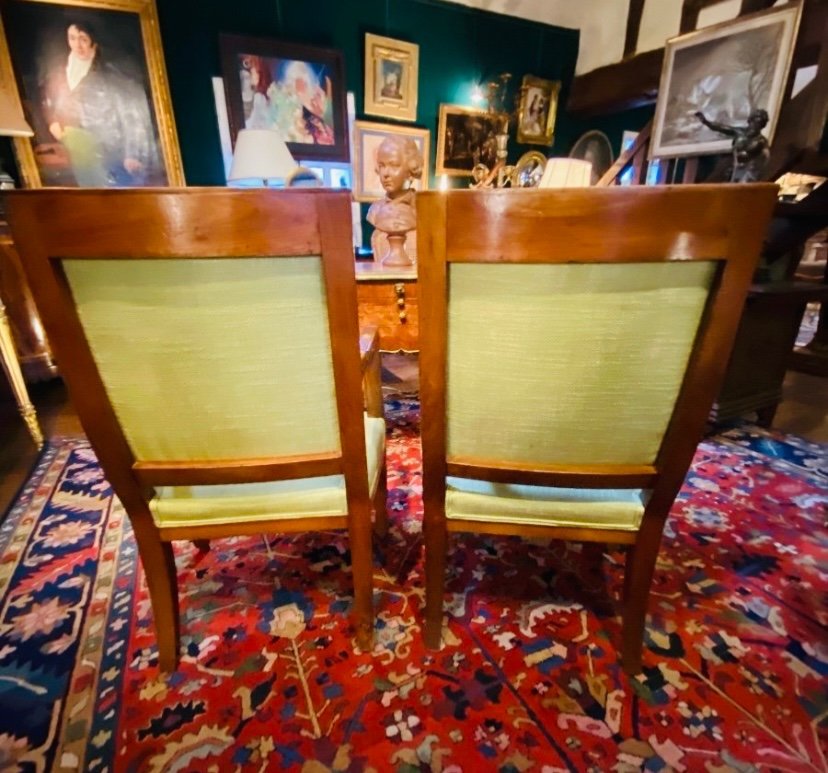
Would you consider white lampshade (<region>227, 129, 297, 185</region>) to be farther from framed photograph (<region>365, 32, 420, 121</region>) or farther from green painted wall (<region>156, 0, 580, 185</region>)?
framed photograph (<region>365, 32, 420, 121</region>)

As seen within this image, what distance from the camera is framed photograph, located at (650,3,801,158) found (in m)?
2.75

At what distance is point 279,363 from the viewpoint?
0.75 metres

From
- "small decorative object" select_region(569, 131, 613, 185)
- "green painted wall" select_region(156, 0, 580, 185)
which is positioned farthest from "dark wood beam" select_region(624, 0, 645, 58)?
"small decorative object" select_region(569, 131, 613, 185)

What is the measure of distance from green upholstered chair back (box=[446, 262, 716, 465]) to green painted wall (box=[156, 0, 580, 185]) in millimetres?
3144

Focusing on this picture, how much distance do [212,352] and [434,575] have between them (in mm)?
683

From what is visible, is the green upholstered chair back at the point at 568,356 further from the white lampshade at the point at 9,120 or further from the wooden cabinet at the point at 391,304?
the white lampshade at the point at 9,120

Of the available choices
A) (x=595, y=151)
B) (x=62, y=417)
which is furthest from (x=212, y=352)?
(x=595, y=151)

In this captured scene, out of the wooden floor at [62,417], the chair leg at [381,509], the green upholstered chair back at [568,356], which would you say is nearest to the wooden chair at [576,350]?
the green upholstered chair back at [568,356]

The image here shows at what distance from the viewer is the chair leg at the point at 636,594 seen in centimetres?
89

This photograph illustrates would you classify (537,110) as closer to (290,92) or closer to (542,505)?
(290,92)

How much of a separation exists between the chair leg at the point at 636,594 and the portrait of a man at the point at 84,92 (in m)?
3.40

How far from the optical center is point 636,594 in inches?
36.8

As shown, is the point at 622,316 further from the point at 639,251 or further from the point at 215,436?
the point at 215,436

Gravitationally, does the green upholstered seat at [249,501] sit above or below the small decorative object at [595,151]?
below
